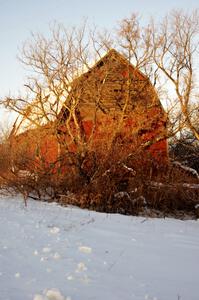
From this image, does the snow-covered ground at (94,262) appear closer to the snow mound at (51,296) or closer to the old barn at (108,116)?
the snow mound at (51,296)

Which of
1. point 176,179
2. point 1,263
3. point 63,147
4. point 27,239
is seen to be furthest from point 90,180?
point 1,263

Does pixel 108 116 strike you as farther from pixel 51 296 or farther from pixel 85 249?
pixel 51 296

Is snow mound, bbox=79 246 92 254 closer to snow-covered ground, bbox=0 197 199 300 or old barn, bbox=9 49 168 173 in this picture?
snow-covered ground, bbox=0 197 199 300

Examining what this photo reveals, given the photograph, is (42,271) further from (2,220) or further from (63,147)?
(63,147)

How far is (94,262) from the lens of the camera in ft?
13.5

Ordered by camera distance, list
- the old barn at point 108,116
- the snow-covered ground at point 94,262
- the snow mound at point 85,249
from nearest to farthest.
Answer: the snow-covered ground at point 94,262
the snow mound at point 85,249
the old barn at point 108,116

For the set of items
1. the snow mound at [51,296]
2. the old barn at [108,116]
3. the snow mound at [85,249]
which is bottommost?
the snow mound at [51,296]

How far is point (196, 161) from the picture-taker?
60.6ft

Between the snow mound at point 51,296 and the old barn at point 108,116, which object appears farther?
the old barn at point 108,116

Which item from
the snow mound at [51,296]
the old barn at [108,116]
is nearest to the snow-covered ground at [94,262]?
the snow mound at [51,296]

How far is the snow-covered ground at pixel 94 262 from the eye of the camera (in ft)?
10.3

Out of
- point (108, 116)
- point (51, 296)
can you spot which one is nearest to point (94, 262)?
point (51, 296)

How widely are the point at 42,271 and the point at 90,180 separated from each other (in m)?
8.48

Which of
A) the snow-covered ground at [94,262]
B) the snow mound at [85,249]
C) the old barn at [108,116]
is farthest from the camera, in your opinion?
the old barn at [108,116]
